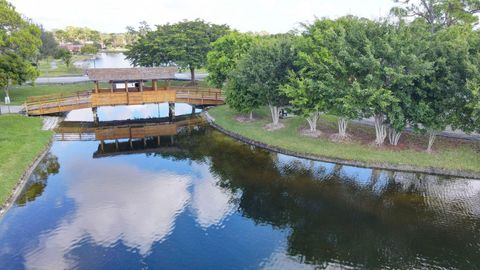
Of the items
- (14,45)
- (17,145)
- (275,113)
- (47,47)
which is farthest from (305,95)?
(47,47)

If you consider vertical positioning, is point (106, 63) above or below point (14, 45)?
below

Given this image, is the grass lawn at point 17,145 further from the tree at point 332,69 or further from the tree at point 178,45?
the tree at point 178,45

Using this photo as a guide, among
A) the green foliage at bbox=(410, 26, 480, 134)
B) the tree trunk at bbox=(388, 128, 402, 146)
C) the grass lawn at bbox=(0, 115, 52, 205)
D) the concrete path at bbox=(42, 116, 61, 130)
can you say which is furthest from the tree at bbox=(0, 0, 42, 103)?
the green foliage at bbox=(410, 26, 480, 134)

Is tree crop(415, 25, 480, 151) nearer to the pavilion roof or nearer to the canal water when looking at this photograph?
the canal water

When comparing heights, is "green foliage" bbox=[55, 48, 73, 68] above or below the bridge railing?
above

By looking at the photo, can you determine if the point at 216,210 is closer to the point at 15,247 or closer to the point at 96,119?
the point at 15,247

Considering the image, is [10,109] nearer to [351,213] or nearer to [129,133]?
[129,133]

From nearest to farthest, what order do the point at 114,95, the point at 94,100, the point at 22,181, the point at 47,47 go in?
the point at 22,181
the point at 94,100
the point at 114,95
the point at 47,47

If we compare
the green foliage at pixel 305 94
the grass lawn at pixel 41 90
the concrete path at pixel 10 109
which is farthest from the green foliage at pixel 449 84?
the grass lawn at pixel 41 90
